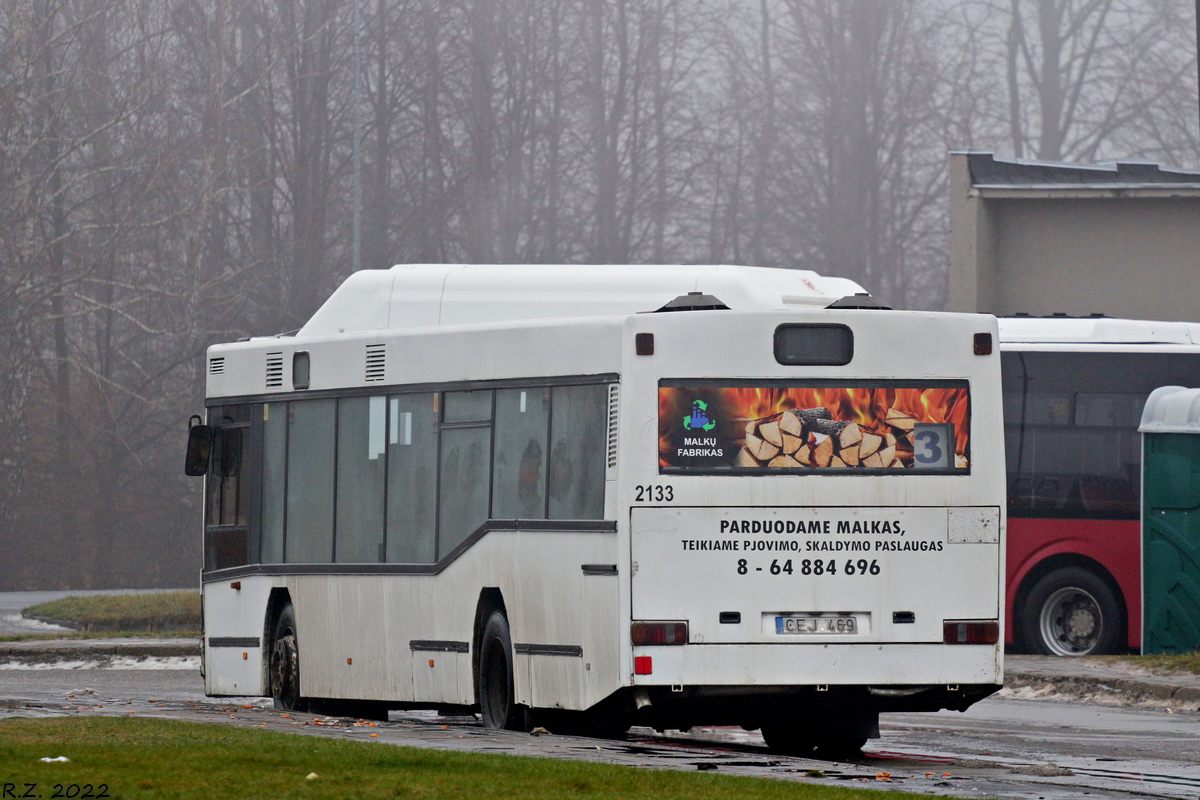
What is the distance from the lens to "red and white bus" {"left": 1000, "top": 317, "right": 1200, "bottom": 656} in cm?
2191

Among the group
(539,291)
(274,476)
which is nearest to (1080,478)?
(539,291)

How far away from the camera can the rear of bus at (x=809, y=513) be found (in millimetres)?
11781

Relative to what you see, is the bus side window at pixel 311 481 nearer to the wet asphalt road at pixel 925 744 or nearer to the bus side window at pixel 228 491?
the bus side window at pixel 228 491

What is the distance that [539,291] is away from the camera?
1461 cm

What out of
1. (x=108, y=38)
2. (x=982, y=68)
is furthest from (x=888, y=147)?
(x=108, y=38)

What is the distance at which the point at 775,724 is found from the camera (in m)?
13.2

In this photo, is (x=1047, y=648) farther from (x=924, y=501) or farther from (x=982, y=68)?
(x=982, y=68)

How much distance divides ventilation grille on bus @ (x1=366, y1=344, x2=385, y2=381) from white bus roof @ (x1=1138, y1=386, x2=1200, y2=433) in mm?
9059

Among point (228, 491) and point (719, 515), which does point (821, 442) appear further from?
point (228, 491)

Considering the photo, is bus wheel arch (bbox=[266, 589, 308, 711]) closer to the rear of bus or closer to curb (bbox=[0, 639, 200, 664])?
the rear of bus

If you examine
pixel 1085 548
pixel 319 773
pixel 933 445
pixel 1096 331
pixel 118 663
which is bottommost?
pixel 118 663

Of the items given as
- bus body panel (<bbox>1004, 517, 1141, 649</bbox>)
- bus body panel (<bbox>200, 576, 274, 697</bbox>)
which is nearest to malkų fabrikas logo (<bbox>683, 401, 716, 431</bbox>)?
bus body panel (<bbox>200, 576, 274, 697</bbox>)

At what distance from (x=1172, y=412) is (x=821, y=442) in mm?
9533

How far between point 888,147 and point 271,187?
21.6 metres
